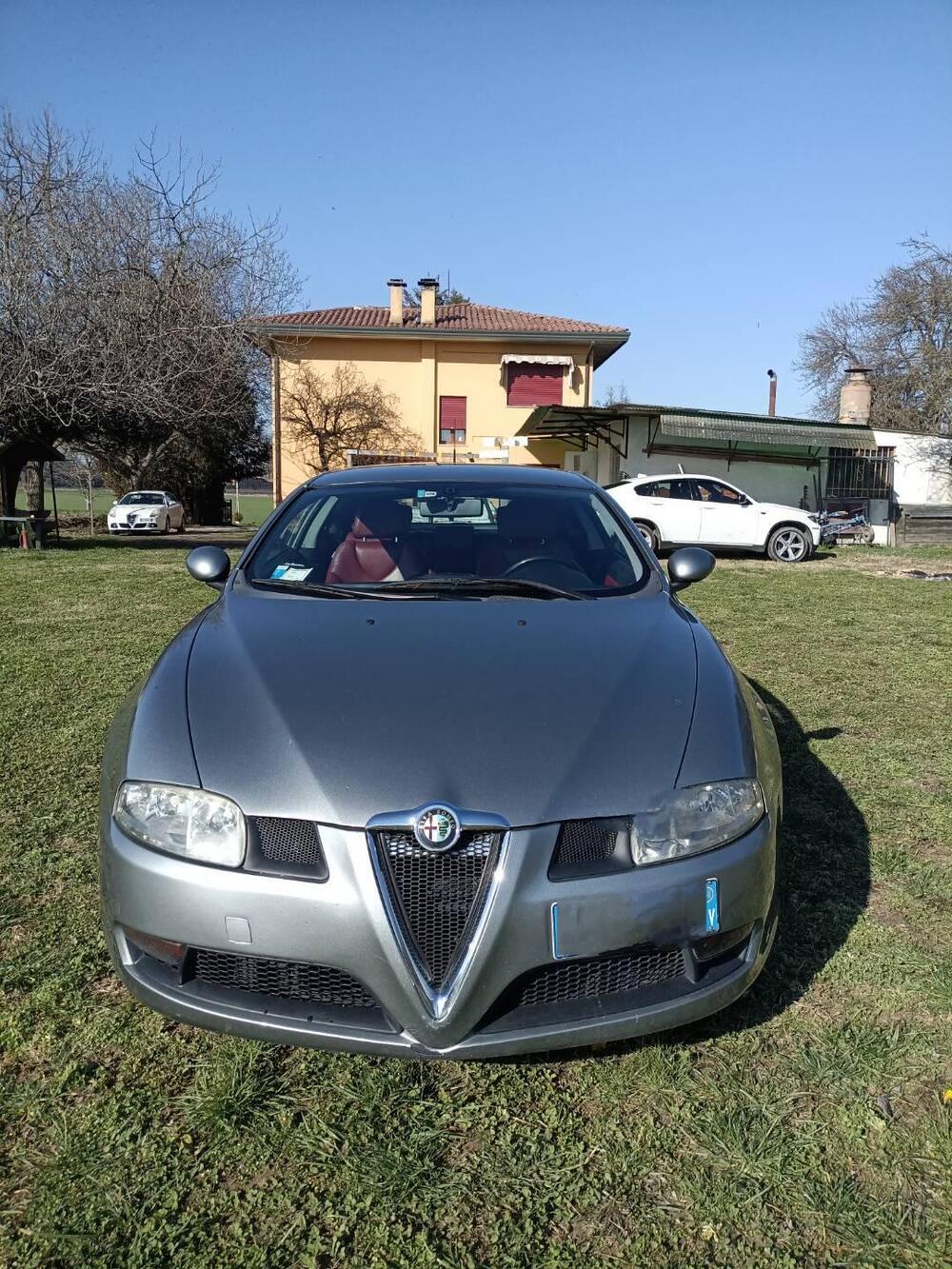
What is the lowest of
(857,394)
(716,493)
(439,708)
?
(439,708)

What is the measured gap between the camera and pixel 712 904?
1.88 meters

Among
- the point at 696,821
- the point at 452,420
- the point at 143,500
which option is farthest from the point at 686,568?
the point at 143,500

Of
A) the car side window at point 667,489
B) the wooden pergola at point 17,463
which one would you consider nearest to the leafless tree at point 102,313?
the wooden pergola at point 17,463

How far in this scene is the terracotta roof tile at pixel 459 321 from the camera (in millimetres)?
27734

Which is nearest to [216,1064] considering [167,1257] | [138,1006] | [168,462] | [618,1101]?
[138,1006]

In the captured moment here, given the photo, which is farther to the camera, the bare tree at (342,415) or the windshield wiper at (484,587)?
the bare tree at (342,415)

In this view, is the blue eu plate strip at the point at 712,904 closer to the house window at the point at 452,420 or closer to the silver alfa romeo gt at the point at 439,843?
the silver alfa romeo gt at the point at 439,843

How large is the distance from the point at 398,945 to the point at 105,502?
5868 cm

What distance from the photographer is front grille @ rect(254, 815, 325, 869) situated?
1.78 m

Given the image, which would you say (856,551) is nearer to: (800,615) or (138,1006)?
(800,615)

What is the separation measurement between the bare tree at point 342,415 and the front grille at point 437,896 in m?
26.8

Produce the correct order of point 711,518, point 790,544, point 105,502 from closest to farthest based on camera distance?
point 711,518 → point 790,544 → point 105,502

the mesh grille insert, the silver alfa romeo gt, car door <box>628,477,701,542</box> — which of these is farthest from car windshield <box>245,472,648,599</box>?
car door <box>628,477,701,542</box>

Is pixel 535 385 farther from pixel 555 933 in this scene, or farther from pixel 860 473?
pixel 555 933
